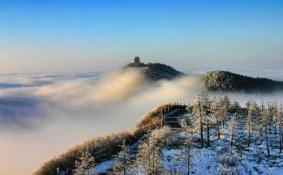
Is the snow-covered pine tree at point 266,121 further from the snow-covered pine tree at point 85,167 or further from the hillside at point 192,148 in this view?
the snow-covered pine tree at point 85,167

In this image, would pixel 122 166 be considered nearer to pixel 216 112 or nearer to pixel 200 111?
pixel 200 111

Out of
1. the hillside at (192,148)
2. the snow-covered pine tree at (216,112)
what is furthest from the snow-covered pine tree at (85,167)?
the snow-covered pine tree at (216,112)

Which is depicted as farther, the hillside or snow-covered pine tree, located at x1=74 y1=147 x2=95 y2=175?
the hillside

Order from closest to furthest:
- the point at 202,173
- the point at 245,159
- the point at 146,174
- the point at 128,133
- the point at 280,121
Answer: the point at 146,174
the point at 202,173
the point at 245,159
the point at 280,121
the point at 128,133

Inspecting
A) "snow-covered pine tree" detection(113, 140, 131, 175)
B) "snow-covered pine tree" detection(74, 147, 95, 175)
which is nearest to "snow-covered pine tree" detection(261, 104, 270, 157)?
"snow-covered pine tree" detection(113, 140, 131, 175)

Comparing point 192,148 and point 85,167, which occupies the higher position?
point 192,148

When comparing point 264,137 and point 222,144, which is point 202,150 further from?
point 264,137

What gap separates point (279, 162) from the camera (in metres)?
130

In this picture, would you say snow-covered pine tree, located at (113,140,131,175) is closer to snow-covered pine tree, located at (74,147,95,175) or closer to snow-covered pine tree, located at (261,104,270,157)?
snow-covered pine tree, located at (74,147,95,175)

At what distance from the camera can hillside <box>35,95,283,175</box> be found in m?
113

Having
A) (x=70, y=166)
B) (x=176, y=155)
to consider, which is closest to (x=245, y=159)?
(x=176, y=155)

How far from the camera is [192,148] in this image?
12888cm

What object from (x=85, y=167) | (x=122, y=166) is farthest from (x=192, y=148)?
(x=85, y=167)

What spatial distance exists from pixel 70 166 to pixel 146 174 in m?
28.8
